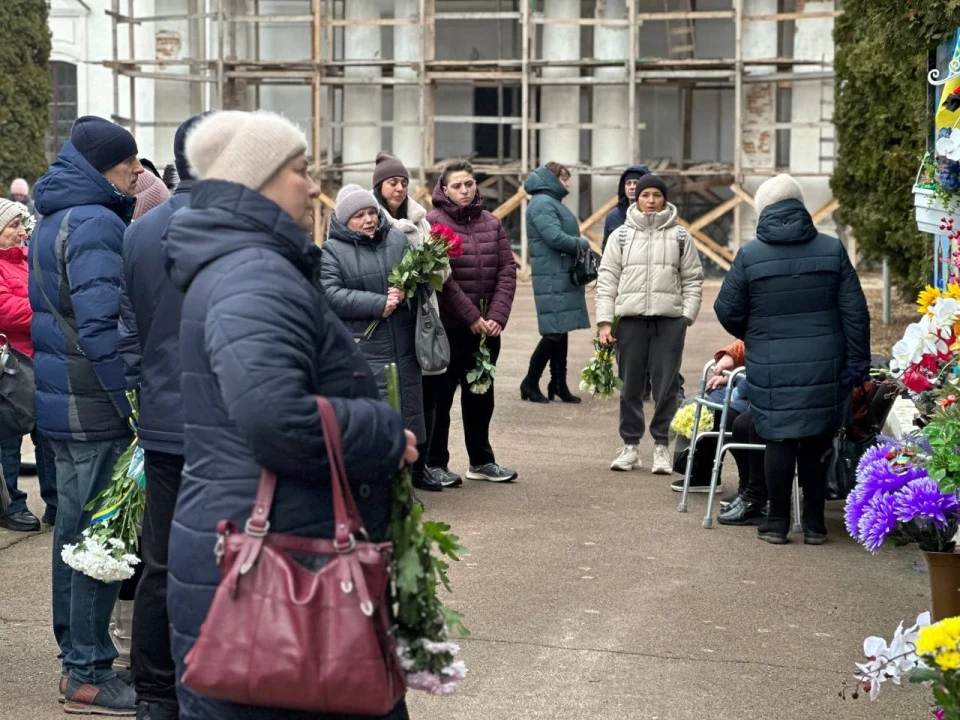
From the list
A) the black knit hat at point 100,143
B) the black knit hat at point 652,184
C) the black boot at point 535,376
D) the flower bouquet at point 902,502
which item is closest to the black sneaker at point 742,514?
the black knit hat at point 652,184

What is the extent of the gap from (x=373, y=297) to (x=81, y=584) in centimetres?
327

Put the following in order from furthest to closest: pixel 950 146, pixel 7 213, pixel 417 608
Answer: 1. pixel 7 213
2. pixel 950 146
3. pixel 417 608

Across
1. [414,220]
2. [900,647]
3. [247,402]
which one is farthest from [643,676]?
[414,220]

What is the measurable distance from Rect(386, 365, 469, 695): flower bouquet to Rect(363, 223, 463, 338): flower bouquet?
507 cm

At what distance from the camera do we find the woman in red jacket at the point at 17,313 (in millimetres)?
8062

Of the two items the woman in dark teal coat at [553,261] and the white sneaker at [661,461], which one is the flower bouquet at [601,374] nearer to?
the white sneaker at [661,461]

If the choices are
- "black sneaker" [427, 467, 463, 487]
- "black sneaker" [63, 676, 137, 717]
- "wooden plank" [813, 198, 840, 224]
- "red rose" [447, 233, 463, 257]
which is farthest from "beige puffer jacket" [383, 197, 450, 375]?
"wooden plank" [813, 198, 840, 224]

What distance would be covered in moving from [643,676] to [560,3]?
2463cm

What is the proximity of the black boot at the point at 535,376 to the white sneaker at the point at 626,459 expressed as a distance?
2.71 m

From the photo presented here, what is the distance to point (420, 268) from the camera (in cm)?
859

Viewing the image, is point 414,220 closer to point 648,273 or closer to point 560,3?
point 648,273

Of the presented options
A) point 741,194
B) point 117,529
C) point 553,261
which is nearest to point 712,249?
point 741,194

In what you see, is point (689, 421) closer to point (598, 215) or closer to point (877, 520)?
point (877, 520)

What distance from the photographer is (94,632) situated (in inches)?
216
